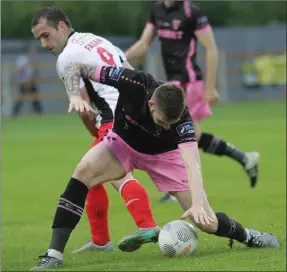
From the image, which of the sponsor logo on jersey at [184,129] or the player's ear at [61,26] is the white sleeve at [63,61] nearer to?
the player's ear at [61,26]

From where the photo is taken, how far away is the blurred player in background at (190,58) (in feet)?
41.0

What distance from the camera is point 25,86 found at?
37.7 metres

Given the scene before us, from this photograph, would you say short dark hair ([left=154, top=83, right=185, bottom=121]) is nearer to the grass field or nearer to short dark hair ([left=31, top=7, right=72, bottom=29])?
the grass field

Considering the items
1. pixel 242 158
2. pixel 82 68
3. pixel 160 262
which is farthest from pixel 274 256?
pixel 242 158

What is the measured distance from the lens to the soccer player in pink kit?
24.7ft

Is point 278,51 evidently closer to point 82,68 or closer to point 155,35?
point 155,35

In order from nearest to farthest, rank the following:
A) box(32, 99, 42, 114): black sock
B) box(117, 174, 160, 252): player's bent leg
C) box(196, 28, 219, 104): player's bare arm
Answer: box(117, 174, 160, 252): player's bent leg < box(196, 28, 219, 104): player's bare arm < box(32, 99, 42, 114): black sock

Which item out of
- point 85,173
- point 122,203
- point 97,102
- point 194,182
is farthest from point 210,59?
point 194,182

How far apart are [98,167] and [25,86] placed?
98.6 feet

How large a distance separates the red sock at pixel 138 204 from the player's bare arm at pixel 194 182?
0.99 m

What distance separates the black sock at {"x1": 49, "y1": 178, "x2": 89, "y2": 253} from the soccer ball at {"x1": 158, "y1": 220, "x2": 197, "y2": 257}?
697 millimetres

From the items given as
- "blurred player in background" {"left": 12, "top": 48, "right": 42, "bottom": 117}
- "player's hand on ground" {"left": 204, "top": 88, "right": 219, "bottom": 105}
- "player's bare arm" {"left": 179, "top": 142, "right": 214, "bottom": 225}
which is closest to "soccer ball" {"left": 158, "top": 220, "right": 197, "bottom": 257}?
"player's bare arm" {"left": 179, "top": 142, "right": 214, "bottom": 225}

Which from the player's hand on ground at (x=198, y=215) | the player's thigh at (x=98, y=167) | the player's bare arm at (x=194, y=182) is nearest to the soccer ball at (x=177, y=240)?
the player's bare arm at (x=194, y=182)

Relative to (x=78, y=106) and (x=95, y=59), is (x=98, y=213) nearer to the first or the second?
(x=95, y=59)
